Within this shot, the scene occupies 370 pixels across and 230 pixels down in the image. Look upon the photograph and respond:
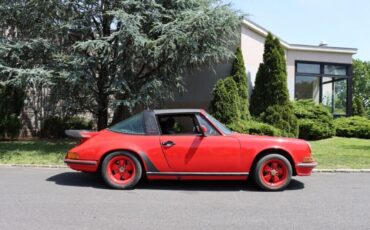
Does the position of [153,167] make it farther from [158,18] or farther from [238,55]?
[238,55]

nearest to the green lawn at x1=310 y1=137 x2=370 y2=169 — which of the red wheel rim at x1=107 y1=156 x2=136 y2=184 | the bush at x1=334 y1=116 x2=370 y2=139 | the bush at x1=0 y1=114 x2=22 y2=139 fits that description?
the bush at x1=334 y1=116 x2=370 y2=139

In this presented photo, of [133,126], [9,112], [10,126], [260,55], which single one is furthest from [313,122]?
[9,112]

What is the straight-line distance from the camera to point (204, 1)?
1366cm

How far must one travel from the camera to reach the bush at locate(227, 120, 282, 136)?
1347cm

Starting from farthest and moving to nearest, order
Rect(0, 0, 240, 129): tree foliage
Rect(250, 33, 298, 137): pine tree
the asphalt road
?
1. Rect(250, 33, 298, 137): pine tree
2. Rect(0, 0, 240, 129): tree foliage
3. the asphalt road

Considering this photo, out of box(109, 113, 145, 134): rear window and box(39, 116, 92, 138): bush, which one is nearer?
box(109, 113, 145, 134): rear window

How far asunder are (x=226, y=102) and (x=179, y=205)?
25.6 feet

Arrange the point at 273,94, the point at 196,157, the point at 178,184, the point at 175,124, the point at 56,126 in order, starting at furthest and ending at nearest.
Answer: the point at 56,126 < the point at 273,94 < the point at 175,124 < the point at 178,184 < the point at 196,157

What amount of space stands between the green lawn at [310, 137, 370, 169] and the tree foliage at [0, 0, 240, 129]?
439 centimetres

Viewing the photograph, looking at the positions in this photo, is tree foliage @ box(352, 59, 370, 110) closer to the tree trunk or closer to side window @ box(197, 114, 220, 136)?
the tree trunk

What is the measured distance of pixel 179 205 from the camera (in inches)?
259

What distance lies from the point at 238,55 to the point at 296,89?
5.60m

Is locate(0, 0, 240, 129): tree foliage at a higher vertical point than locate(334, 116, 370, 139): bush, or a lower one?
higher

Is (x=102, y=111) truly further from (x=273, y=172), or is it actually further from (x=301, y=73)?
(x=301, y=73)
